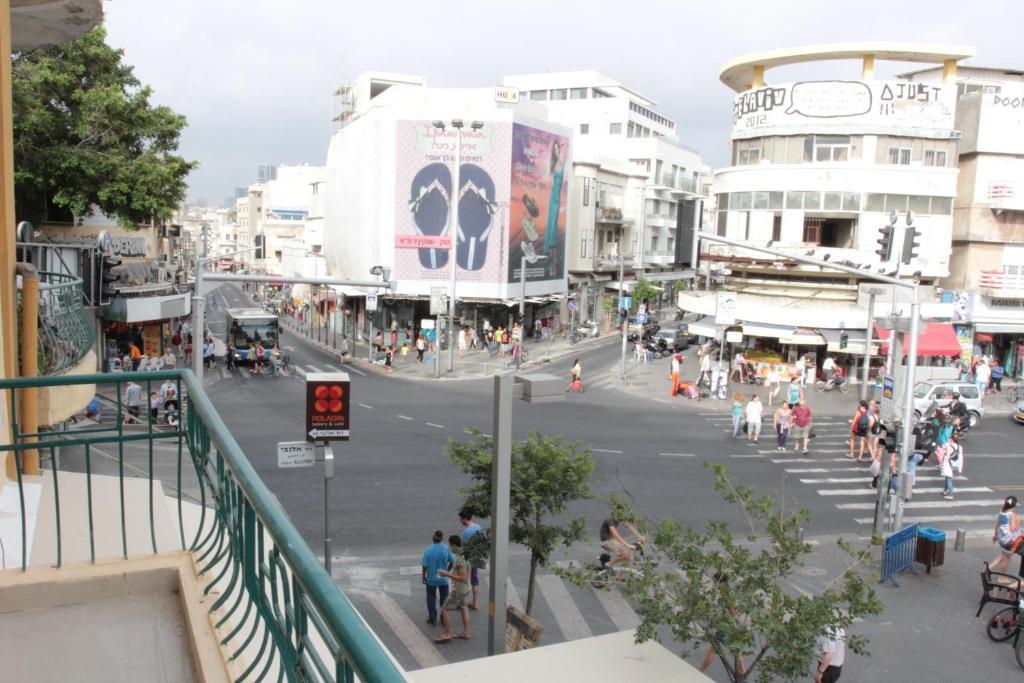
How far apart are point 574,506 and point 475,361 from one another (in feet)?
79.6

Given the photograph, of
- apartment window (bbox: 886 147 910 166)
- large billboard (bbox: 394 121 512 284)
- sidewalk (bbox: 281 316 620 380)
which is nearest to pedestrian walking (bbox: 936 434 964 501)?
sidewalk (bbox: 281 316 620 380)

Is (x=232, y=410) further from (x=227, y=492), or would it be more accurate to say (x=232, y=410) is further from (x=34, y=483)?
(x=227, y=492)

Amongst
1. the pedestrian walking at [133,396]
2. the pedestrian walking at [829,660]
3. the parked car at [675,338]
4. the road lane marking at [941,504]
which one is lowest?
the road lane marking at [941,504]

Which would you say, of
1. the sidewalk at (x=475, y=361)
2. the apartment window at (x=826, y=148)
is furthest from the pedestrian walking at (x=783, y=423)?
the apartment window at (x=826, y=148)

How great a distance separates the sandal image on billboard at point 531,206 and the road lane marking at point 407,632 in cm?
3537

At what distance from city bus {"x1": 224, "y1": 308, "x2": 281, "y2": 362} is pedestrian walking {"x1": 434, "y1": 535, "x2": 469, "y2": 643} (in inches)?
1129

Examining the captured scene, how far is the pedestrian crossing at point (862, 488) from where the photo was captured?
56.3 feet

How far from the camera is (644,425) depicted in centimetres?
2592

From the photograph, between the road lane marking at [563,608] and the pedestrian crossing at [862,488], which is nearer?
the road lane marking at [563,608]

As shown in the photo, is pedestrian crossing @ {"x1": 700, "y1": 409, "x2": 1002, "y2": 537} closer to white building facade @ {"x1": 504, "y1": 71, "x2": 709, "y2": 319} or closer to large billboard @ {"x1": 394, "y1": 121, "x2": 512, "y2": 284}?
large billboard @ {"x1": 394, "y1": 121, "x2": 512, "y2": 284}

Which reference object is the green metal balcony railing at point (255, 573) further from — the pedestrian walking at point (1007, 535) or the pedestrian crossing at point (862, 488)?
the pedestrian crossing at point (862, 488)

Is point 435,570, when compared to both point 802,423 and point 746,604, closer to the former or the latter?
A: point 746,604

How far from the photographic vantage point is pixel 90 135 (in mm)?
29469

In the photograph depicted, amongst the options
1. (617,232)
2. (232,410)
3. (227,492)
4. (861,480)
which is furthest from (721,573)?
(617,232)
